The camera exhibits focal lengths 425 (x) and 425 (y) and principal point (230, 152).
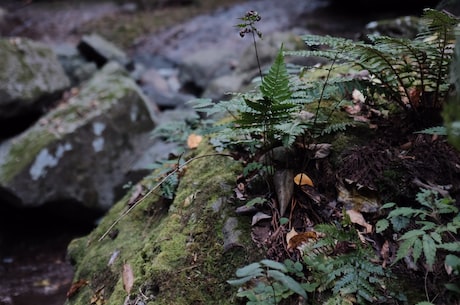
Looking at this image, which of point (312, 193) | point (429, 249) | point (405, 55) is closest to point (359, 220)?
point (312, 193)

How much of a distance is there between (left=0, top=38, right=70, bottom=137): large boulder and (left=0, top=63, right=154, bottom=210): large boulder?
1.26 feet

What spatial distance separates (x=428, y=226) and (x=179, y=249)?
1.27 meters

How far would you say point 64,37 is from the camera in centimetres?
1161

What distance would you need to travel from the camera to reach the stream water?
13.9ft

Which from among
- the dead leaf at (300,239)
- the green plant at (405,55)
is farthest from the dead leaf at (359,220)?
the green plant at (405,55)

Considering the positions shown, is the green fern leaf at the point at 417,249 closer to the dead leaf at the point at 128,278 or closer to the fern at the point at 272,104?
the fern at the point at 272,104

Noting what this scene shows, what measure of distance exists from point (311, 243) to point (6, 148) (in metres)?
4.77

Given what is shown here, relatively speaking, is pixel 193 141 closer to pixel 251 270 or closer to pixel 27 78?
pixel 251 270

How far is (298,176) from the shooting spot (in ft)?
7.72

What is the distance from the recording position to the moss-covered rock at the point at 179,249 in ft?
7.13

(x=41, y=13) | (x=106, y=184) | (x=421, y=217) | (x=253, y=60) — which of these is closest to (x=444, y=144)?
(x=421, y=217)

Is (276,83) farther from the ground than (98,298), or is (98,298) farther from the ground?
(276,83)

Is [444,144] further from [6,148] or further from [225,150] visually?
[6,148]

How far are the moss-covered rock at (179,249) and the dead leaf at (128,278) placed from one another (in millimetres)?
26
